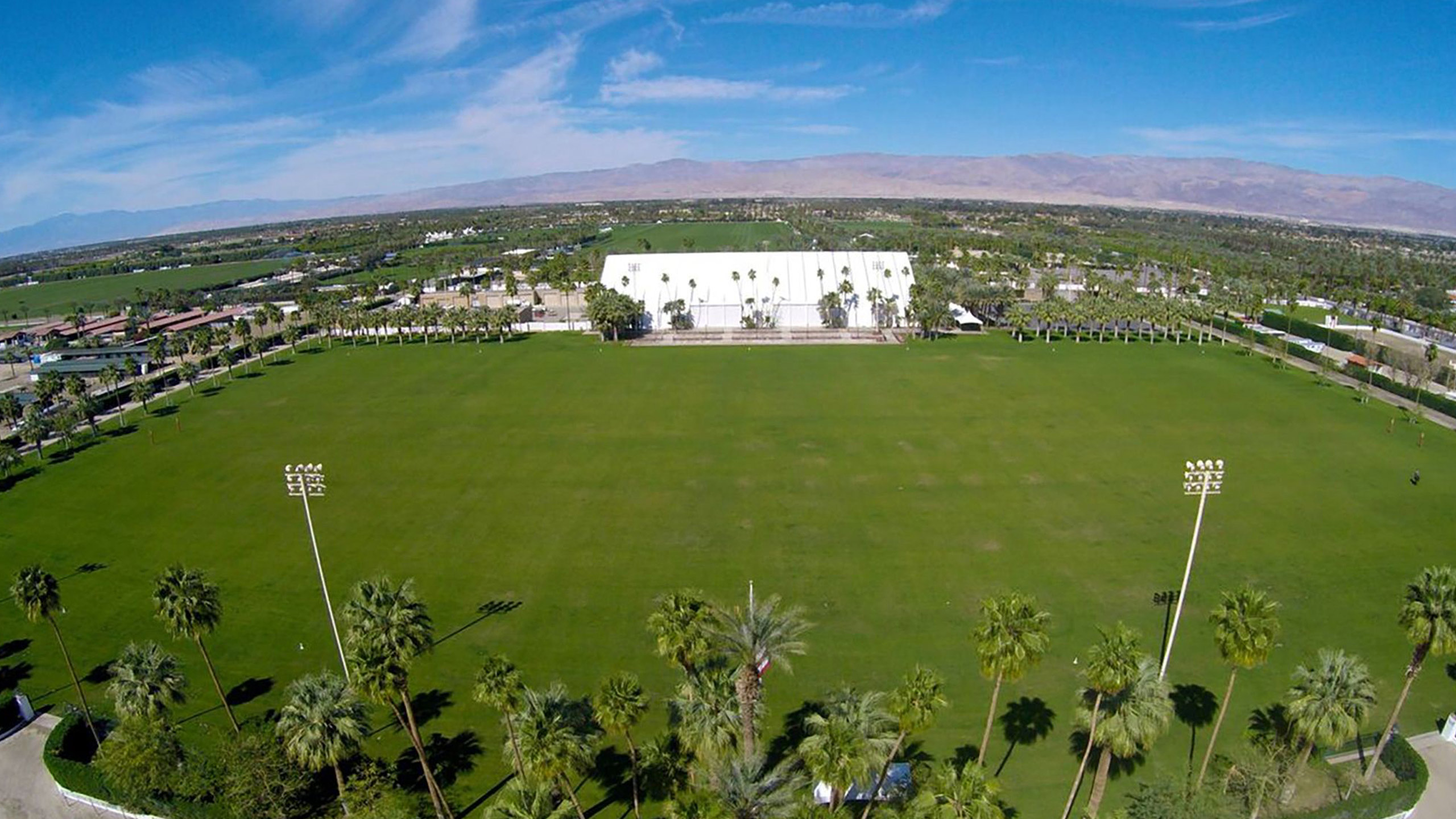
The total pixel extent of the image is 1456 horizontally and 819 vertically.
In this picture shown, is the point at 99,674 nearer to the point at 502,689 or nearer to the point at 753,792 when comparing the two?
the point at 502,689

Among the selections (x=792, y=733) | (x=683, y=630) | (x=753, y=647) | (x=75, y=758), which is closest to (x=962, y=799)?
(x=753, y=647)

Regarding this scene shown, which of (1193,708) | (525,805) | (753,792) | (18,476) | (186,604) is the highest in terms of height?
(186,604)

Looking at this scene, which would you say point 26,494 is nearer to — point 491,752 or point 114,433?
point 114,433

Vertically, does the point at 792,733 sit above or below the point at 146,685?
below

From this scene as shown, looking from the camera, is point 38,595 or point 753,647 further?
point 38,595

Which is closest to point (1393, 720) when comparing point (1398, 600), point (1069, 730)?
point (1069, 730)

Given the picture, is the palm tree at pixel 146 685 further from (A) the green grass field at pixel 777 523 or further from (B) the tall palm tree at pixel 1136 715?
(B) the tall palm tree at pixel 1136 715

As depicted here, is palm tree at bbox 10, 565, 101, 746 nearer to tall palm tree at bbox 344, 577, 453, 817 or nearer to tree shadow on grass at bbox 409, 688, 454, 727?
tree shadow on grass at bbox 409, 688, 454, 727
